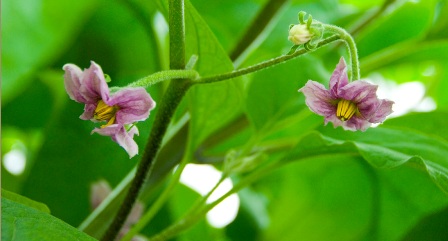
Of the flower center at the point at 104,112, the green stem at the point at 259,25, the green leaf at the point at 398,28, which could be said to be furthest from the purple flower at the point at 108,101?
the green leaf at the point at 398,28

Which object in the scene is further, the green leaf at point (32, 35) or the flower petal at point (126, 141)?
the green leaf at point (32, 35)

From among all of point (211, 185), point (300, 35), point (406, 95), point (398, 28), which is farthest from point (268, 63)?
point (406, 95)

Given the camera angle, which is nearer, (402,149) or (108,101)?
(108,101)

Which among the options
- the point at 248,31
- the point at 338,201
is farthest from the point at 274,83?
the point at 338,201

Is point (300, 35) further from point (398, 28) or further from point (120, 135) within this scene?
point (398, 28)

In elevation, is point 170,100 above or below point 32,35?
below

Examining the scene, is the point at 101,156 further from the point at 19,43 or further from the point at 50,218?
the point at 50,218

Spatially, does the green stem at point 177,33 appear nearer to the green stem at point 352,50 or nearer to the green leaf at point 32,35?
the green stem at point 352,50
